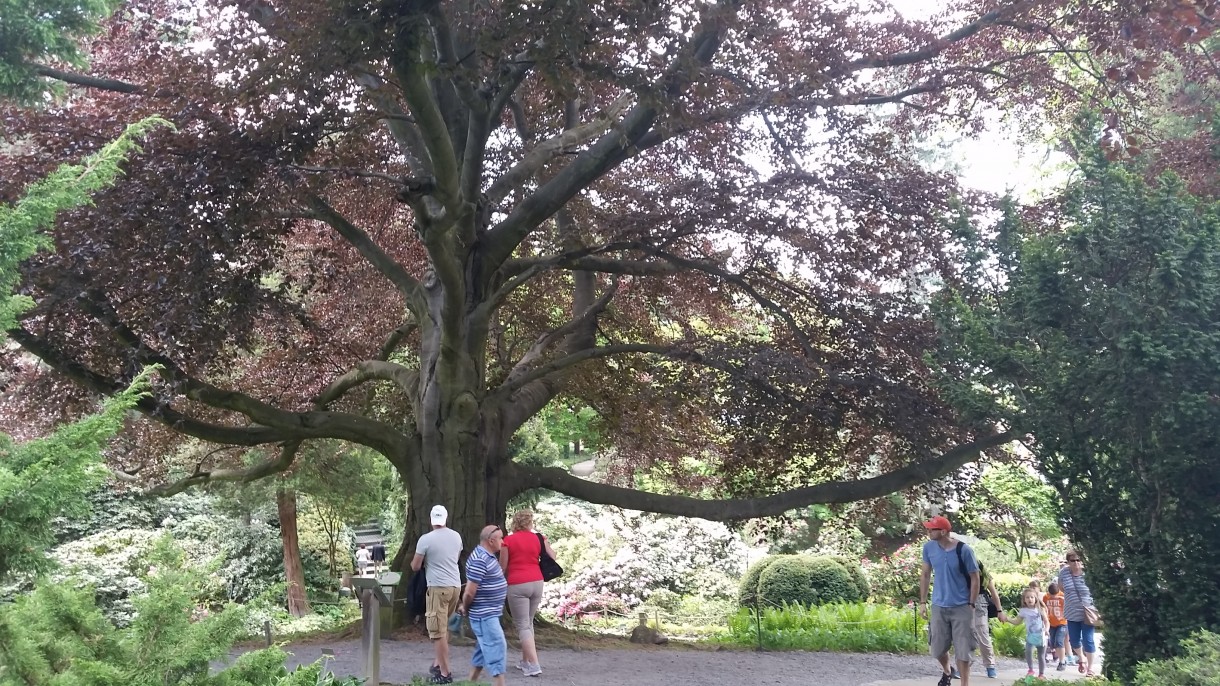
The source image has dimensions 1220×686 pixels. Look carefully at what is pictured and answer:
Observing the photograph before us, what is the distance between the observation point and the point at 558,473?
11711 millimetres

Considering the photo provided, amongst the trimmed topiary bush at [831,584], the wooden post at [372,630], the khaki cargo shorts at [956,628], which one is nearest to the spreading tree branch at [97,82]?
the wooden post at [372,630]

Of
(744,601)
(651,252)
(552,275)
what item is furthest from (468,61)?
(744,601)

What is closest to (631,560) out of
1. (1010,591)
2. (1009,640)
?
(1010,591)

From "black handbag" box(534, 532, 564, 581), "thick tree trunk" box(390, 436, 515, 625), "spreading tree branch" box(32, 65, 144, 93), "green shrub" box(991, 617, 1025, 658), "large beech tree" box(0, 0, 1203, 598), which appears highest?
"spreading tree branch" box(32, 65, 144, 93)

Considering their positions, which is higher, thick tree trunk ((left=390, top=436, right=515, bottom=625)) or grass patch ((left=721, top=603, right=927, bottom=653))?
thick tree trunk ((left=390, top=436, right=515, bottom=625))

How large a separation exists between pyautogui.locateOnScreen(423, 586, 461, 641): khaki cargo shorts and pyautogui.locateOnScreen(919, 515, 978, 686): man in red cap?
409 cm

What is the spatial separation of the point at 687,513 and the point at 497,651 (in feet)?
13.1

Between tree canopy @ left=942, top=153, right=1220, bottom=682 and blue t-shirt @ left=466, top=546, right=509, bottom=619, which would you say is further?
blue t-shirt @ left=466, top=546, right=509, bottom=619

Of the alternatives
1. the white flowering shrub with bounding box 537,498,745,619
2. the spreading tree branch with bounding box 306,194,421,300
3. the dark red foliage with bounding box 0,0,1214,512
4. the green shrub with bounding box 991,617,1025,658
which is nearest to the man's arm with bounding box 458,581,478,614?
the dark red foliage with bounding box 0,0,1214,512

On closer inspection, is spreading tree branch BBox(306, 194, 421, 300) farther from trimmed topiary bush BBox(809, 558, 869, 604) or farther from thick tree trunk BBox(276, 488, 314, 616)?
thick tree trunk BBox(276, 488, 314, 616)

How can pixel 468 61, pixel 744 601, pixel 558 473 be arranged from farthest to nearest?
pixel 744 601 → pixel 558 473 → pixel 468 61

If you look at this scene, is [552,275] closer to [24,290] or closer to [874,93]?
[874,93]

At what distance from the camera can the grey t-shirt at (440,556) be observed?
313 inches

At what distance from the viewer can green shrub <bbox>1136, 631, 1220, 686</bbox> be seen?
16.5ft
